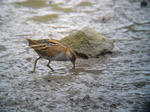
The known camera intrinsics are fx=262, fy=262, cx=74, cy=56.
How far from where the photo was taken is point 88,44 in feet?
25.9

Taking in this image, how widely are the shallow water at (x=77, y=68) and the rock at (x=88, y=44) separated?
23 centimetres

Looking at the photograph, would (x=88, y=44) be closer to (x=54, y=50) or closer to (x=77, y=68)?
(x=77, y=68)

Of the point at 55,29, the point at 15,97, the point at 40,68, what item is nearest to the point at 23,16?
the point at 55,29

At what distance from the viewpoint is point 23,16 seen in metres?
11.7

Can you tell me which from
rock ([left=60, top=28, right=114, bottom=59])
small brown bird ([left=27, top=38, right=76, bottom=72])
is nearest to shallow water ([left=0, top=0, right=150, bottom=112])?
rock ([left=60, top=28, right=114, bottom=59])

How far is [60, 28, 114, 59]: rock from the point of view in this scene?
7660 mm

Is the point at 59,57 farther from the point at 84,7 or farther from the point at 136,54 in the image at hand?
the point at 84,7

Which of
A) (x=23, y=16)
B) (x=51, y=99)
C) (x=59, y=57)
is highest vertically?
(x=23, y=16)

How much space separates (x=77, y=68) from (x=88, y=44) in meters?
1.17

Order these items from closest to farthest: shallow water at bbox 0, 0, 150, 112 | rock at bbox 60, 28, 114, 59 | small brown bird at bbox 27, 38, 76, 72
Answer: shallow water at bbox 0, 0, 150, 112 < small brown bird at bbox 27, 38, 76, 72 < rock at bbox 60, 28, 114, 59

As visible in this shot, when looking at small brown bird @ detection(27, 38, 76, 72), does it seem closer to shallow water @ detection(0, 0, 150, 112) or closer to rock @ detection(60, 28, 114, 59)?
shallow water @ detection(0, 0, 150, 112)

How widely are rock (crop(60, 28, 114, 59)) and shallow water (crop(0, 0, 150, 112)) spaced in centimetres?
23

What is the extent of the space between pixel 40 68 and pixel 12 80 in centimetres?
103

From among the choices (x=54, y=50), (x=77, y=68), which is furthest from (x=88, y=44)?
(x=54, y=50)
